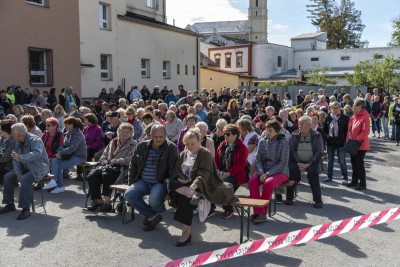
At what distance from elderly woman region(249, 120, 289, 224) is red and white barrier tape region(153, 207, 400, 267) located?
1.19 meters

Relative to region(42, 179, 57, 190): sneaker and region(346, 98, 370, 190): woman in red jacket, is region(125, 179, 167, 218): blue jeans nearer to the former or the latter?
region(42, 179, 57, 190): sneaker

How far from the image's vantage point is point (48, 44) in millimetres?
18219

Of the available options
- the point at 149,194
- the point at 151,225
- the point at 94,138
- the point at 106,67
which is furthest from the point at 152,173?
the point at 106,67

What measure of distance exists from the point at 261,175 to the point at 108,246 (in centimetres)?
274

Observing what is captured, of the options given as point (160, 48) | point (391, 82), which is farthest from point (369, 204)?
point (391, 82)

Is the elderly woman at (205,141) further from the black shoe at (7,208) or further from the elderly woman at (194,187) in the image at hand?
the black shoe at (7,208)

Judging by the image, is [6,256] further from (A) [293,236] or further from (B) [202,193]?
(A) [293,236]

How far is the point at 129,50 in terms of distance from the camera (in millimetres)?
25906

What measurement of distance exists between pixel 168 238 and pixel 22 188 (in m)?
2.81

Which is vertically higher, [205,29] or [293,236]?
[205,29]

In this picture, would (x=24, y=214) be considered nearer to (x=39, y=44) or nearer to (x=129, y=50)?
(x=39, y=44)

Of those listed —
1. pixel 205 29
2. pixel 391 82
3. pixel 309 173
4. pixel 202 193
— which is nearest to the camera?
pixel 202 193

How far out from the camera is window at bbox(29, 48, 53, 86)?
18000mm

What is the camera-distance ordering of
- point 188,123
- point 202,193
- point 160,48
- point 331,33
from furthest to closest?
point 331,33 < point 160,48 < point 188,123 < point 202,193
